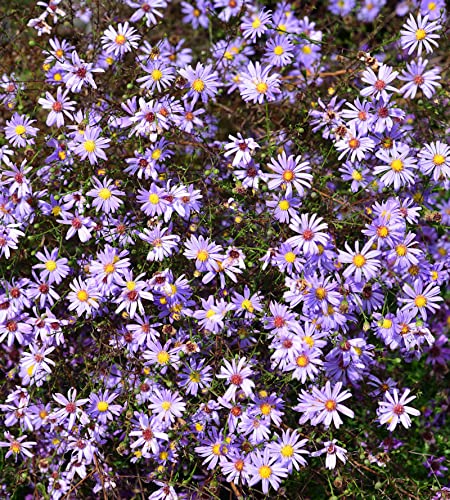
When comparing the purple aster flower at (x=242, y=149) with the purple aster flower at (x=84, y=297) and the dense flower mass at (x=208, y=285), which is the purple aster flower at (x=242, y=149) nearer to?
the dense flower mass at (x=208, y=285)

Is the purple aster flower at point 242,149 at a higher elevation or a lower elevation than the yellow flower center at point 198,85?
lower

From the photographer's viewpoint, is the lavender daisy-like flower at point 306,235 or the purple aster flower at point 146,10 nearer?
the lavender daisy-like flower at point 306,235

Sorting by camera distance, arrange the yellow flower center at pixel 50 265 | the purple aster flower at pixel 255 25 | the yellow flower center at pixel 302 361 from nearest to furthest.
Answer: the yellow flower center at pixel 302 361
the yellow flower center at pixel 50 265
the purple aster flower at pixel 255 25

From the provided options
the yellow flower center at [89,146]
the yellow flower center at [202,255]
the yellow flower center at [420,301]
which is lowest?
the yellow flower center at [420,301]

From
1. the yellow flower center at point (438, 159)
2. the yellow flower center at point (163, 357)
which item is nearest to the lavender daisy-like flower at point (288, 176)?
the yellow flower center at point (438, 159)

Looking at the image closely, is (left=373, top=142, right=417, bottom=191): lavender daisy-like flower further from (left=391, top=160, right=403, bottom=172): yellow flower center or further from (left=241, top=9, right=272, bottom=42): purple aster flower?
(left=241, top=9, right=272, bottom=42): purple aster flower

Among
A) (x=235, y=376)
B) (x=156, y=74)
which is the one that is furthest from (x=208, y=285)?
(x=156, y=74)

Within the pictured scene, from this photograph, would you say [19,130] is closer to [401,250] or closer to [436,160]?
[401,250]

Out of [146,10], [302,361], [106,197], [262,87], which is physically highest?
[146,10]
